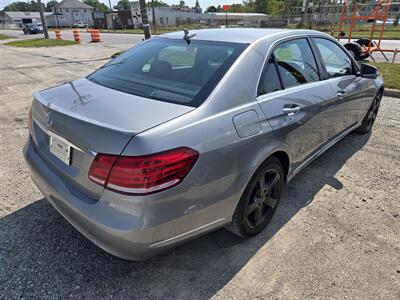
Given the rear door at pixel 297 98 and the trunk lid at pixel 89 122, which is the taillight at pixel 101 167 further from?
the rear door at pixel 297 98

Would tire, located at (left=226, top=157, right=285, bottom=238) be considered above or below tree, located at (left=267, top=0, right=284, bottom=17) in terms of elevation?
below

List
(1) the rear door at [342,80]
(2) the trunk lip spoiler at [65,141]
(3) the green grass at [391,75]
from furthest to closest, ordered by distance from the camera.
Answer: (3) the green grass at [391,75] < (1) the rear door at [342,80] < (2) the trunk lip spoiler at [65,141]

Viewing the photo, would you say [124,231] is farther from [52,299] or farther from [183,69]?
[183,69]

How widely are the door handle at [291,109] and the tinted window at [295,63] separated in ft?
0.63

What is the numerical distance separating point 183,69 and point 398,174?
2971 mm

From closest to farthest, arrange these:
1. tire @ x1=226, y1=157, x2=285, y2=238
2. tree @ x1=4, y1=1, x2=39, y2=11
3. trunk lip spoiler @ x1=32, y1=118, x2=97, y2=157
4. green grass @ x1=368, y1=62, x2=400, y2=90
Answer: trunk lip spoiler @ x1=32, y1=118, x2=97, y2=157, tire @ x1=226, y1=157, x2=285, y2=238, green grass @ x1=368, y1=62, x2=400, y2=90, tree @ x1=4, y1=1, x2=39, y2=11

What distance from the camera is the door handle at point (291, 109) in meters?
2.53

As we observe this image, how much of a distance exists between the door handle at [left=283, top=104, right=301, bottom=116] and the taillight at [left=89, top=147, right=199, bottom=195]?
112cm

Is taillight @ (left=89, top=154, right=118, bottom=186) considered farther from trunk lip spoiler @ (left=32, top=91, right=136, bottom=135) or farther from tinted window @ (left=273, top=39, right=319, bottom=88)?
tinted window @ (left=273, top=39, right=319, bottom=88)

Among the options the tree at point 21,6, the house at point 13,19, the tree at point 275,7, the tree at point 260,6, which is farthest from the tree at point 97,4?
the tree at point 275,7

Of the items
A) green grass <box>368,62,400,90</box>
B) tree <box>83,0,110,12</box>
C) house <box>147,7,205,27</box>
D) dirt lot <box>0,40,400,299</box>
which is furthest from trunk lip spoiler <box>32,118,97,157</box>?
tree <box>83,0,110,12</box>

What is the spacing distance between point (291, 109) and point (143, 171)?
1.49m

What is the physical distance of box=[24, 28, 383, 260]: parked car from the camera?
1735mm

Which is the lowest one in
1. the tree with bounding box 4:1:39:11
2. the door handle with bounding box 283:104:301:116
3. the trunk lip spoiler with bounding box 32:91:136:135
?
the door handle with bounding box 283:104:301:116
